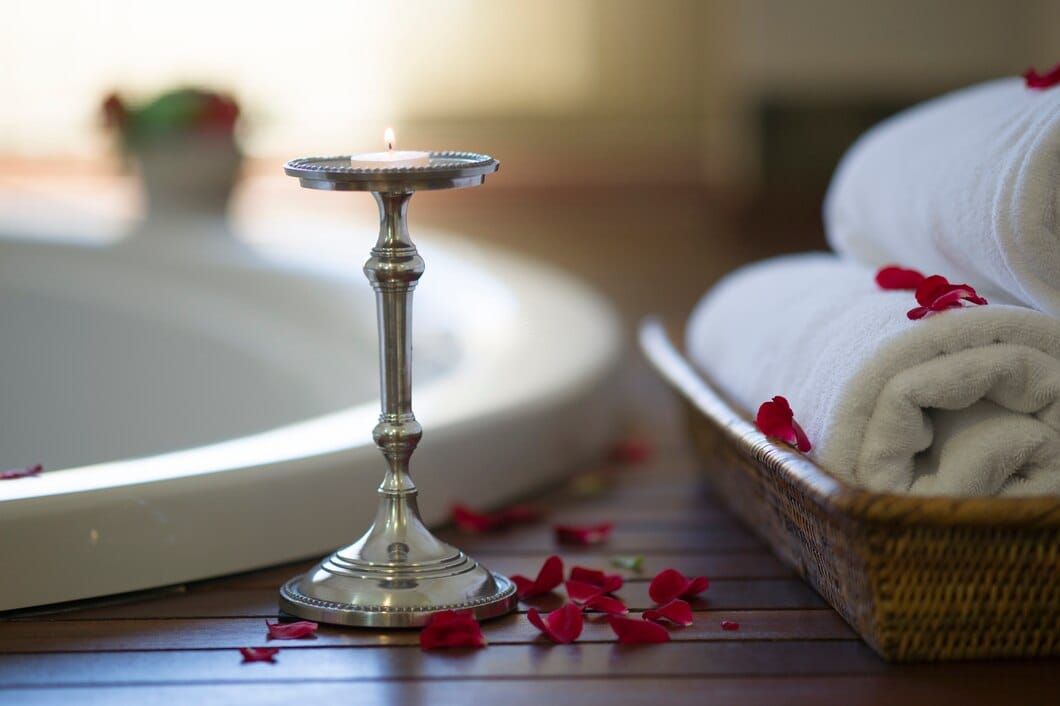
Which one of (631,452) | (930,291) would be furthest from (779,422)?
(631,452)

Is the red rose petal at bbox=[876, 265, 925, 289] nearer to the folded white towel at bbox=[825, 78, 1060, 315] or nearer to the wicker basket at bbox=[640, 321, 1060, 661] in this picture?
the folded white towel at bbox=[825, 78, 1060, 315]

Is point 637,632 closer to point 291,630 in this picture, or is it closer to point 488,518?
point 291,630

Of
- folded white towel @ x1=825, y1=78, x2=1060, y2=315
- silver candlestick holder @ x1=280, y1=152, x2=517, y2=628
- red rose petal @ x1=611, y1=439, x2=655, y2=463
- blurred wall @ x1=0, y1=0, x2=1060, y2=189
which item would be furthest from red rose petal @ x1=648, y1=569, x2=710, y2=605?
blurred wall @ x1=0, y1=0, x2=1060, y2=189

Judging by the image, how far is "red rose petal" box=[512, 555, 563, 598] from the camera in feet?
3.72

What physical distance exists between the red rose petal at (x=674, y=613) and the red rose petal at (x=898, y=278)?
32 cm

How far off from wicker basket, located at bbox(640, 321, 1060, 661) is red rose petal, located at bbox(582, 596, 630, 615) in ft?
0.52

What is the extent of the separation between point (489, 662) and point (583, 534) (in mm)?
388

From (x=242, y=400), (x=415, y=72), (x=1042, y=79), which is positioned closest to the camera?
(x=1042, y=79)

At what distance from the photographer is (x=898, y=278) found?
3.82ft

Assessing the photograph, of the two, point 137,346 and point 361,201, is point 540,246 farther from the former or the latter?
point 137,346

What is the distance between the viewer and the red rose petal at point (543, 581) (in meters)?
1.13

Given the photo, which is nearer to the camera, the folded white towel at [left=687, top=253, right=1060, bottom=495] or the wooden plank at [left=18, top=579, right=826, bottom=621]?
the folded white towel at [left=687, top=253, right=1060, bottom=495]

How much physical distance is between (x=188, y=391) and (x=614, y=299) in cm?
173

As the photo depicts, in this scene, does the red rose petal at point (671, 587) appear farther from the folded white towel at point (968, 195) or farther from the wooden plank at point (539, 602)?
the folded white towel at point (968, 195)
